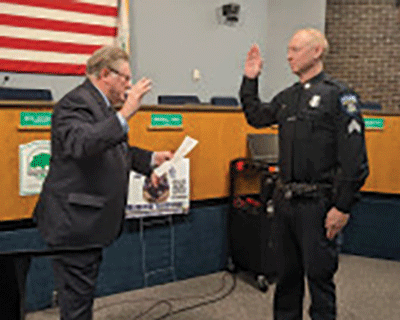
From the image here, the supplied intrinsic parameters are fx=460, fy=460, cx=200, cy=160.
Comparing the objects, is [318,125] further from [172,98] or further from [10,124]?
[172,98]

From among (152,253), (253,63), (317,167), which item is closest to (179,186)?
(152,253)

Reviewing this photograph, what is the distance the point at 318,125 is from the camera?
2.05 meters

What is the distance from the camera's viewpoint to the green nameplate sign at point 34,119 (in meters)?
2.49

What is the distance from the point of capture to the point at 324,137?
6.70 ft

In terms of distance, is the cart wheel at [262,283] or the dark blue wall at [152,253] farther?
the cart wheel at [262,283]

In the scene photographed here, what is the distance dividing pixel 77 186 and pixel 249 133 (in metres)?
2.02

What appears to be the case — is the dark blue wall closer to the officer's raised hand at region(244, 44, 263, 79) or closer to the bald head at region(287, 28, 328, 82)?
the officer's raised hand at region(244, 44, 263, 79)

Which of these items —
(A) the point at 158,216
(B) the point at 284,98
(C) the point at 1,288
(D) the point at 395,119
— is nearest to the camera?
(C) the point at 1,288

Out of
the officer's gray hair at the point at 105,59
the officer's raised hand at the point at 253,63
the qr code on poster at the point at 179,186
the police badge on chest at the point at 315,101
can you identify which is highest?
the officer's raised hand at the point at 253,63

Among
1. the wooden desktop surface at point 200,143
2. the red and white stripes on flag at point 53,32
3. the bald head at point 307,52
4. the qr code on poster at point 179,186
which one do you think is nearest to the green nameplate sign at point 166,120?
the wooden desktop surface at point 200,143

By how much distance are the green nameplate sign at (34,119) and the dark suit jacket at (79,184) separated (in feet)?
3.04

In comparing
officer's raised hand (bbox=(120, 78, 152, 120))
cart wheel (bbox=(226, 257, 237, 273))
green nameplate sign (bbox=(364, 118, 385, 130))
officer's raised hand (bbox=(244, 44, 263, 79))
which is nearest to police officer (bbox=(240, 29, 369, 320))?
officer's raised hand (bbox=(244, 44, 263, 79))

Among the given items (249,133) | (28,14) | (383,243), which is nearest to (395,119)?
(383,243)

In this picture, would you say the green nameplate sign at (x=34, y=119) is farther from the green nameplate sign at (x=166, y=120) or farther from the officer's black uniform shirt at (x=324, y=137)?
the officer's black uniform shirt at (x=324, y=137)
